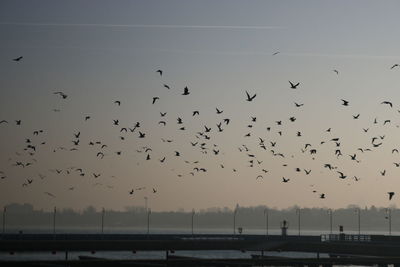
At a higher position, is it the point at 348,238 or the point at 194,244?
the point at 348,238

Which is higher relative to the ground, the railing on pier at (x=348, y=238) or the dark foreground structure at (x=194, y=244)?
the railing on pier at (x=348, y=238)

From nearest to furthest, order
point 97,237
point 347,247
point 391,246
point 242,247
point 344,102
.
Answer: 1. point 344,102
2. point 391,246
3. point 347,247
4. point 97,237
5. point 242,247

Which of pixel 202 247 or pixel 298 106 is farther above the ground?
pixel 298 106

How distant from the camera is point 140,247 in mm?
139125

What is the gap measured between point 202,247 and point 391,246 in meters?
37.9

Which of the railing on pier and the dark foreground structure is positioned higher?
the railing on pier

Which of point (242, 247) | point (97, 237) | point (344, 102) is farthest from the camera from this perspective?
point (242, 247)

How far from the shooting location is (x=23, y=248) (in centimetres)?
12900

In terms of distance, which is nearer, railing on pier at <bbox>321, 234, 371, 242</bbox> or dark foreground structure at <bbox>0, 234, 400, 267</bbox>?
dark foreground structure at <bbox>0, 234, 400, 267</bbox>

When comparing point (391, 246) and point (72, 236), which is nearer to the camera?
point (391, 246)

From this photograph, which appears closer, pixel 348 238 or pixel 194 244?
pixel 348 238

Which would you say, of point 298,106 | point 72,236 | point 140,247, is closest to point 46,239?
point 72,236

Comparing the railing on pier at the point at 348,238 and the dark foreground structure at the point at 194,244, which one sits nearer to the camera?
the dark foreground structure at the point at 194,244

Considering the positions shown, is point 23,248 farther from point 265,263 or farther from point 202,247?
point 265,263
